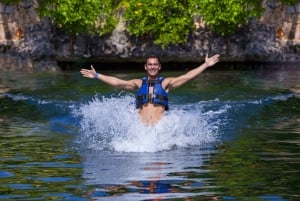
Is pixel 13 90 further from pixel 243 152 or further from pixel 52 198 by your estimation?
pixel 52 198

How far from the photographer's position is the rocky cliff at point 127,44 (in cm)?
3173

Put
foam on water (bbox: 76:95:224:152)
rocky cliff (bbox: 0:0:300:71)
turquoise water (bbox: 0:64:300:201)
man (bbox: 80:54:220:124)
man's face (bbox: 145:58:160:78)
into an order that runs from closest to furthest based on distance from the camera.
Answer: turquoise water (bbox: 0:64:300:201) < foam on water (bbox: 76:95:224:152) < man's face (bbox: 145:58:160:78) < man (bbox: 80:54:220:124) < rocky cliff (bbox: 0:0:300:71)

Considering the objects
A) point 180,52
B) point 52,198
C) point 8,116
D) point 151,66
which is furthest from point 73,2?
point 52,198

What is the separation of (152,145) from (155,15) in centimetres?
1600

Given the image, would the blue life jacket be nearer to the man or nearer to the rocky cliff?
the man

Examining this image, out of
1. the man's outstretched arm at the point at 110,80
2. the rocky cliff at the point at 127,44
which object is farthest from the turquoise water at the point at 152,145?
the rocky cliff at the point at 127,44

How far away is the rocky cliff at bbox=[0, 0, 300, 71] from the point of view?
3173cm

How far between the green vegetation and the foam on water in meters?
11.8

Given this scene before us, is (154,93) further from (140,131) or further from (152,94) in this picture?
(140,131)

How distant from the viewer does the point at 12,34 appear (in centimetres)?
3191

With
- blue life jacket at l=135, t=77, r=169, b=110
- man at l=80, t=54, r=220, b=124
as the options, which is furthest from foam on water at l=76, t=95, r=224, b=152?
blue life jacket at l=135, t=77, r=169, b=110

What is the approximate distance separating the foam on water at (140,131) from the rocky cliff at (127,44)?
12.7m

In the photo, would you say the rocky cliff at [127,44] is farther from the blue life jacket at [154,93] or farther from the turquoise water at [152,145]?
the blue life jacket at [154,93]

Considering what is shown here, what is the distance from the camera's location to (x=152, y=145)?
14.9 metres
